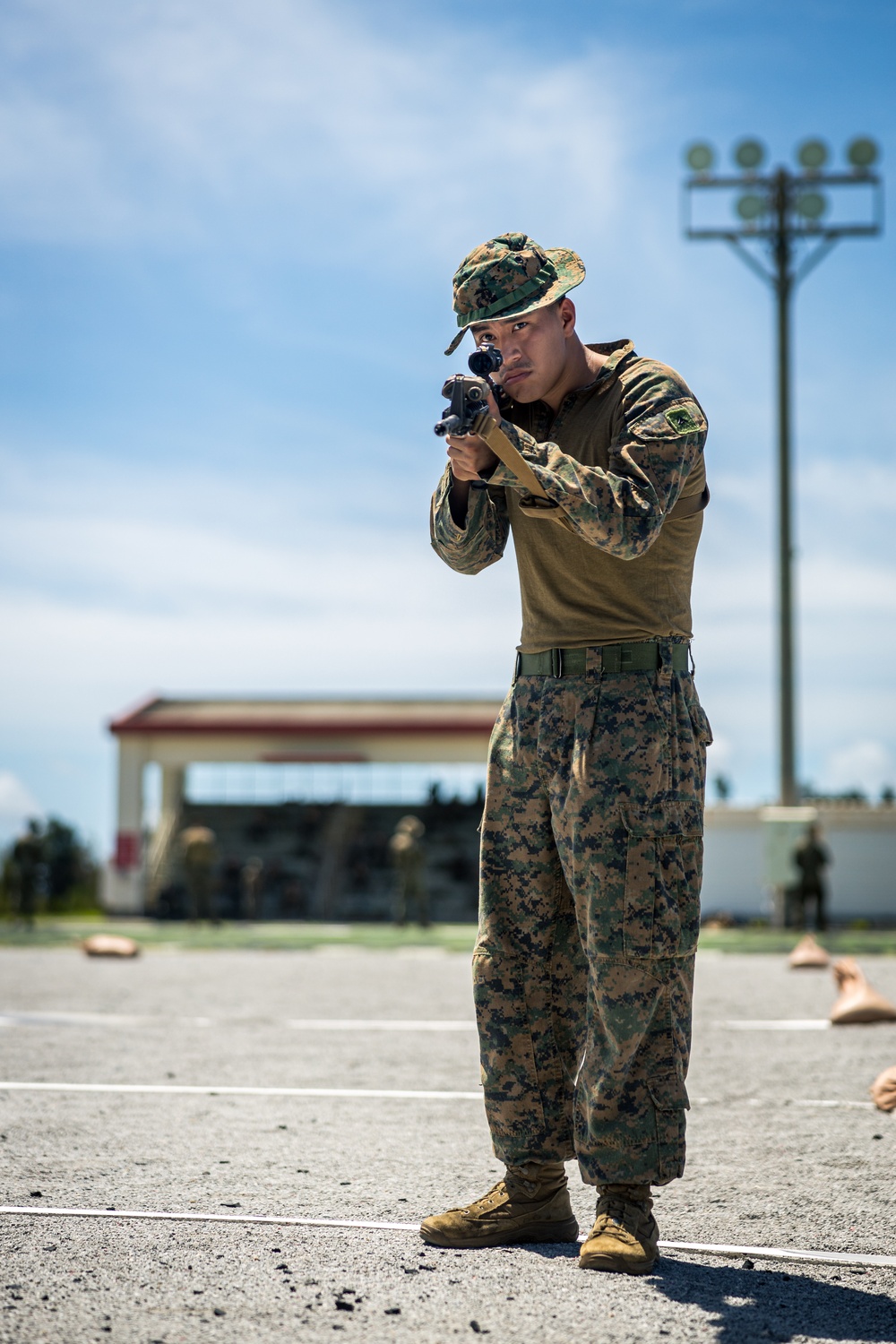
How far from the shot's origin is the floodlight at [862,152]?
24.4 meters

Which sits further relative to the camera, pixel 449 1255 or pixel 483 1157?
pixel 483 1157

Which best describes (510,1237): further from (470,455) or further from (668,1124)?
(470,455)

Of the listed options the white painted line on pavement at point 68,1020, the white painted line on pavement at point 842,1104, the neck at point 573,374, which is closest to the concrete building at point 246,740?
the white painted line on pavement at point 68,1020

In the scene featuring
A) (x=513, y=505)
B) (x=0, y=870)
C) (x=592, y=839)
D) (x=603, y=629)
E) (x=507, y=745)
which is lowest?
(x=0, y=870)

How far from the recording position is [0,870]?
1256 inches

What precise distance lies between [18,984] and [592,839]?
907 cm

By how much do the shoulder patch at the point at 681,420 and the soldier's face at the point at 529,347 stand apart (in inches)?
12.5

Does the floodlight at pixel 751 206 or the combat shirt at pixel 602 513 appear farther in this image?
the floodlight at pixel 751 206

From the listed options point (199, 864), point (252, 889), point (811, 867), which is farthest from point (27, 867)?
point (811, 867)

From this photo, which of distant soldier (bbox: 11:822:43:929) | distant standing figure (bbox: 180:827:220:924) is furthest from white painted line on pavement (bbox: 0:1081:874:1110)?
distant standing figure (bbox: 180:827:220:924)

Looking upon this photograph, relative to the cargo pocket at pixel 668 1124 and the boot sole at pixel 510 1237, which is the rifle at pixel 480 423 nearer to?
the cargo pocket at pixel 668 1124

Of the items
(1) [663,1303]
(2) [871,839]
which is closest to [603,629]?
(1) [663,1303]

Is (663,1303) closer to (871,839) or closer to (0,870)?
(871,839)

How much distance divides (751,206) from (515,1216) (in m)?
22.9
